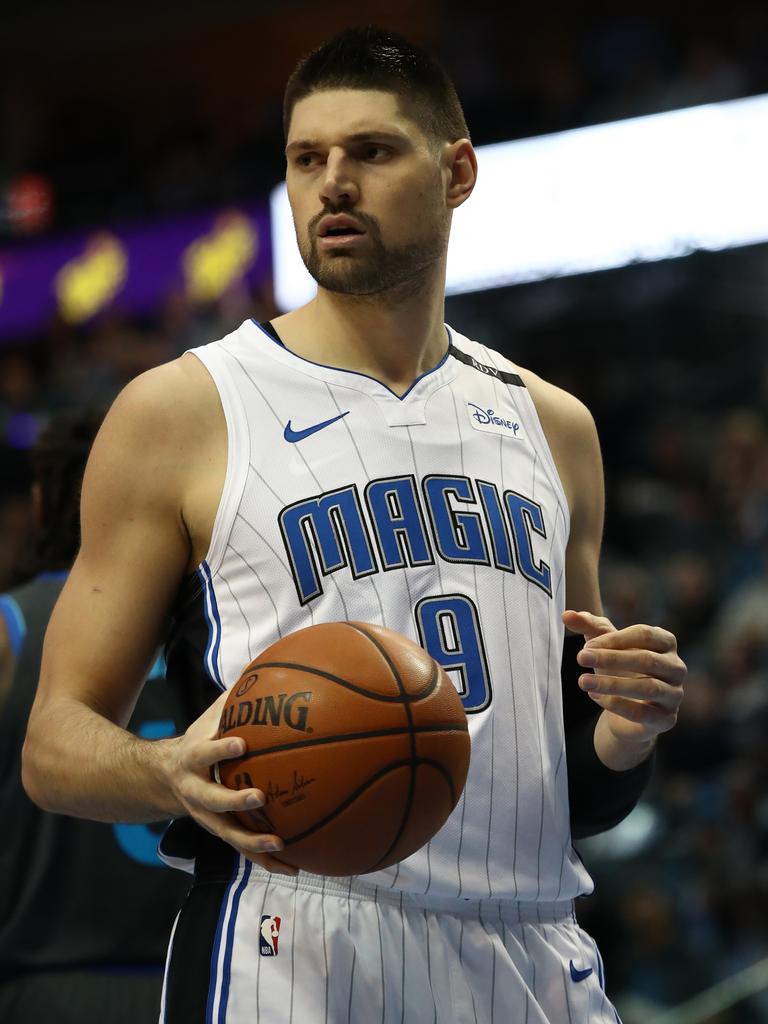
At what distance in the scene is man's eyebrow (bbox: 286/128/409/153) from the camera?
2.68m

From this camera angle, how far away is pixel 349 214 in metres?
2.65

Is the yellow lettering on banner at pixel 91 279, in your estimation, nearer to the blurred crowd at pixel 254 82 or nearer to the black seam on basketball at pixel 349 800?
the blurred crowd at pixel 254 82

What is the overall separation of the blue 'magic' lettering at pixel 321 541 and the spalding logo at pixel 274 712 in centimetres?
A: 44

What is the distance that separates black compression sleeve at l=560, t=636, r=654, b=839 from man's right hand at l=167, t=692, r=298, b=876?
0.86m

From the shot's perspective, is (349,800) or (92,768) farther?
(92,768)

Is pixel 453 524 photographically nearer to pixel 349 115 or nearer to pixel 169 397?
pixel 169 397

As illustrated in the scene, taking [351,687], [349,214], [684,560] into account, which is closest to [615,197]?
[684,560]

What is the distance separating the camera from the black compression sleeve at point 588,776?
2760 mm

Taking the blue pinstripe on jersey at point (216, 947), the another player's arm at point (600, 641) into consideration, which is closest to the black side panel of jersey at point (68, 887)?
the blue pinstripe on jersey at point (216, 947)

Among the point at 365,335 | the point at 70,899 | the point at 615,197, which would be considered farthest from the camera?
the point at 615,197

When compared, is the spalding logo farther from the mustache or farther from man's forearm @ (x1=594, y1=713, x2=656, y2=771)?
the mustache

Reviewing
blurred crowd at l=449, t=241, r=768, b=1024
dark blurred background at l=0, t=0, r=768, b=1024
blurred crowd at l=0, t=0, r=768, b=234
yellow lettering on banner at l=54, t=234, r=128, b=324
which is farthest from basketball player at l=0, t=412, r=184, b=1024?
yellow lettering on banner at l=54, t=234, r=128, b=324

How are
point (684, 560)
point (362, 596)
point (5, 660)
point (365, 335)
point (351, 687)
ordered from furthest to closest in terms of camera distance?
point (684, 560), point (5, 660), point (365, 335), point (362, 596), point (351, 687)

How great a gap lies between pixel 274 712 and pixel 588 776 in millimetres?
941
